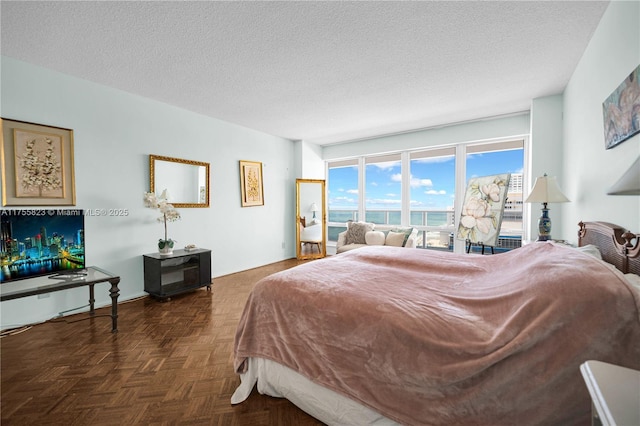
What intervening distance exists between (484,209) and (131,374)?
4.60 m

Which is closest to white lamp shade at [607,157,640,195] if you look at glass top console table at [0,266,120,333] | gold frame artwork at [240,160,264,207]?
glass top console table at [0,266,120,333]

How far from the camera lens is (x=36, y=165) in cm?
266

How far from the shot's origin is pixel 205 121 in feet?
13.6

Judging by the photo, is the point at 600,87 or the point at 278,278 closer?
the point at 278,278

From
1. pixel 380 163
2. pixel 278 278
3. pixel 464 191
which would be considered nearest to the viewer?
pixel 278 278

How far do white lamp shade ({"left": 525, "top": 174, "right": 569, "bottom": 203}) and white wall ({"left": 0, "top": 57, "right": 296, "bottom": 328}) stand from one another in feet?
13.8

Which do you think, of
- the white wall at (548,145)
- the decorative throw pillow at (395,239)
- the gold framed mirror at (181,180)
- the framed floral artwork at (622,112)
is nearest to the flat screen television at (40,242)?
the gold framed mirror at (181,180)

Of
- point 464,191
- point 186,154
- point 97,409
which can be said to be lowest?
point 97,409

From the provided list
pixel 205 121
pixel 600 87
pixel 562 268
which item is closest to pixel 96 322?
pixel 205 121

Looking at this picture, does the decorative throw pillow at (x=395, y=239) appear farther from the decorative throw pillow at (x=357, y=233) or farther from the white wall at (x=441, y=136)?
the white wall at (x=441, y=136)

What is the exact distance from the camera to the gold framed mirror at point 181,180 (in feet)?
11.9

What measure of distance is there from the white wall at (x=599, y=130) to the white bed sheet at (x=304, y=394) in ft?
6.22

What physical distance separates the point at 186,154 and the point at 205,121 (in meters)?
0.64

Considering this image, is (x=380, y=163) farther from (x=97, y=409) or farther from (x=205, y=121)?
(x=97, y=409)
